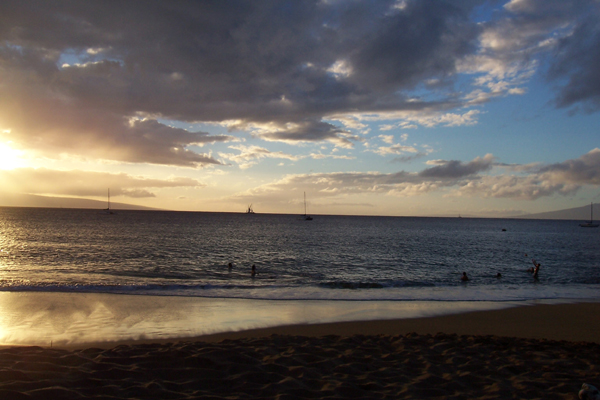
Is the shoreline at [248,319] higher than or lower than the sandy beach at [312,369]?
lower

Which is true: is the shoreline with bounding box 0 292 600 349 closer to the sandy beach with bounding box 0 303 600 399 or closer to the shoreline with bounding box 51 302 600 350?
the shoreline with bounding box 51 302 600 350

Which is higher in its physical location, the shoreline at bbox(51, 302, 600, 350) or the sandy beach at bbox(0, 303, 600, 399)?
the sandy beach at bbox(0, 303, 600, 399)

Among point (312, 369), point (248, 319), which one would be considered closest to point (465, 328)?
point (312, 369)

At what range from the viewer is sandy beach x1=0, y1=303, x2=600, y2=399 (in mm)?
6137

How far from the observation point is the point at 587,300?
18.1 m

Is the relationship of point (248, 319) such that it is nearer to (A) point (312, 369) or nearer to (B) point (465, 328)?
(A) point (312, 369)

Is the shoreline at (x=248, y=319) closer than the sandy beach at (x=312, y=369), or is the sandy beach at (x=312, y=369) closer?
the sandy beach at (x=312, y=369)

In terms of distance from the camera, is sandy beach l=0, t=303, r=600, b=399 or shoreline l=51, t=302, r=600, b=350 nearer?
sandy beach l=0, t=303, r=600, b=399

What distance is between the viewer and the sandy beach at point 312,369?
6.14 m

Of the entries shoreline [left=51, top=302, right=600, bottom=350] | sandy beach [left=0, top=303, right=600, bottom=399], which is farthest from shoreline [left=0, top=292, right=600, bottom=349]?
sandy beach [left=0, top=303, right=600, bottom=399]

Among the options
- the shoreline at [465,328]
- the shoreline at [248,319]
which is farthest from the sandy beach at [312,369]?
the shoreline at [248,319]

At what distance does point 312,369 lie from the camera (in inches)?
285

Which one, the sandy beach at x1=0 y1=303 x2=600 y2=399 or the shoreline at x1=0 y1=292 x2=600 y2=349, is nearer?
the sandy beach at x1=0 y1=303 x2=600 y2=399

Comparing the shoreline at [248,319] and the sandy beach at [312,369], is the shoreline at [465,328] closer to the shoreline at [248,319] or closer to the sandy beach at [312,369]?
the shoreline at [248,319]
